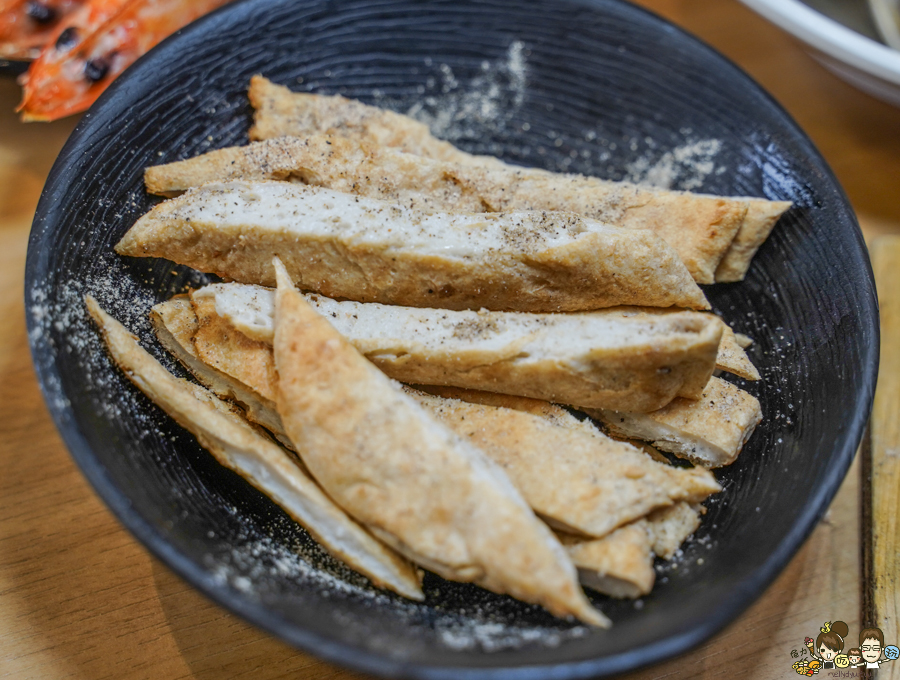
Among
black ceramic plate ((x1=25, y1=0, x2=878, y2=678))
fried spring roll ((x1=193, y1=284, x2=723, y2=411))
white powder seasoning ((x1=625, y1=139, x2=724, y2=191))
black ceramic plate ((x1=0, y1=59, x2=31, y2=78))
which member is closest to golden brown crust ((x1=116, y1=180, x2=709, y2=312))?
fried spring roll ((x1=193, y1=284, x2=723, y2=411))

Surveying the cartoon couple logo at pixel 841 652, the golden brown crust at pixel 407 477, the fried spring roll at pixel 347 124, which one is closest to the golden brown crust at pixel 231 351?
the golden brown crust at pixel 407 477

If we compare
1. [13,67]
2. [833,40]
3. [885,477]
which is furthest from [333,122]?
[885,477]

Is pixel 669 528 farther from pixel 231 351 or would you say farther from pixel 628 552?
pixel 231 351

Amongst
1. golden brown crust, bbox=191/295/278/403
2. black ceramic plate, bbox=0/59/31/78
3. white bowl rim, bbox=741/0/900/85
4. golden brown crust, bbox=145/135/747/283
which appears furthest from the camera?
black ceramic plate, bbox=0/59/31/78

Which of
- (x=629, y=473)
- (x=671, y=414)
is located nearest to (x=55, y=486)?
(x=629, y=473)

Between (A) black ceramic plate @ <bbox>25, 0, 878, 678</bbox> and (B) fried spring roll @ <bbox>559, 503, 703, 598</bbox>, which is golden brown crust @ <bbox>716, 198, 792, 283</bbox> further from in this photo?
(B) fried spring roll @ <bbox>559, 503, 703, 598</bbox>
